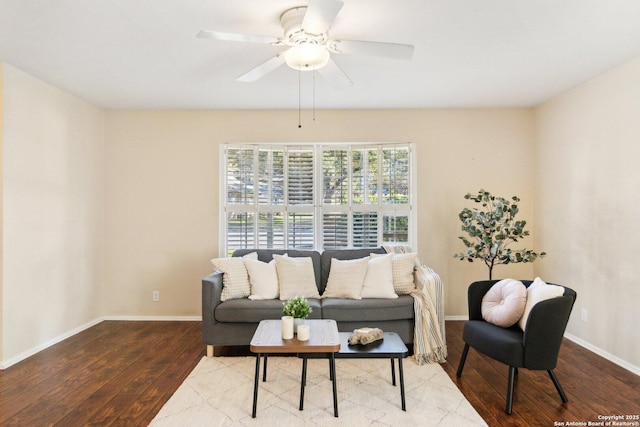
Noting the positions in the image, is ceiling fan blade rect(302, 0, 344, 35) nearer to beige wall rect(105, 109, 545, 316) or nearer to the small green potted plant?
the small green potted plant

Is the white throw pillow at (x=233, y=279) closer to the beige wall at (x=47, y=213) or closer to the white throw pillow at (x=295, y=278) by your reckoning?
the white throw pillow at (x=295, y=278)

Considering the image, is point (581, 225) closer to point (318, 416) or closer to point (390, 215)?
point (390, 215)

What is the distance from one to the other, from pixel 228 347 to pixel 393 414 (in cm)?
195

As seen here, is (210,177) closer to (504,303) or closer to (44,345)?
(44,345)

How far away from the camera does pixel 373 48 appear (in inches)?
93.5

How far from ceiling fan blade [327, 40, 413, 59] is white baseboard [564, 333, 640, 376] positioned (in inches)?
124

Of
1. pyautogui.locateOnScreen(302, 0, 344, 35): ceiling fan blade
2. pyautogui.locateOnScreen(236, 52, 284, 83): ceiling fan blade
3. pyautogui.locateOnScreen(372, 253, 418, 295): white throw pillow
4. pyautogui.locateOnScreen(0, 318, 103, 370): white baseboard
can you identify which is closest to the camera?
pyautogui.locateOnScreen(302, 0, 344, 35): ceiling fan blade

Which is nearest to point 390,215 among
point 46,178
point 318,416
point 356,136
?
point 356,136

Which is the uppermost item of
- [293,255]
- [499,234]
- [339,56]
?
[339,56]

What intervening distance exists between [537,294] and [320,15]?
236 centimetres

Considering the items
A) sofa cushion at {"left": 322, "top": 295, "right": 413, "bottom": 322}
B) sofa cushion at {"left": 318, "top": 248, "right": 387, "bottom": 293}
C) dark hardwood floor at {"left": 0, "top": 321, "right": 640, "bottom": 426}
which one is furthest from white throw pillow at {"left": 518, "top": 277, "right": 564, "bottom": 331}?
sofa cushion at {"left": 318, "top": 248, "right": 387, "bottom": 293}

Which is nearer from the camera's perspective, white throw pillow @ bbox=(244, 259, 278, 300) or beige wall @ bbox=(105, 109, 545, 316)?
white throw pillow @ bbox=(244, 259, 278, 300)

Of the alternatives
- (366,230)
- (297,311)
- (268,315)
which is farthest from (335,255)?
(297,311)

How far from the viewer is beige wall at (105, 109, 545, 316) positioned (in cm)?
476
